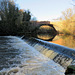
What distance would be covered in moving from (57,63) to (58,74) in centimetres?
85

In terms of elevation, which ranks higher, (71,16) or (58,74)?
(71,16)

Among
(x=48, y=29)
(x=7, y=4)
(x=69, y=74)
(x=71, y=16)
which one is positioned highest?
(x=7, y=4)

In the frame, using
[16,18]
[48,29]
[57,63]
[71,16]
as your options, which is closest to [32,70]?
[57,63]

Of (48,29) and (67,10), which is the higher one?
(67,10)

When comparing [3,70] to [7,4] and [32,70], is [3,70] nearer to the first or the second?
[32,70]

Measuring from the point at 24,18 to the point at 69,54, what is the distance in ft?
68.9

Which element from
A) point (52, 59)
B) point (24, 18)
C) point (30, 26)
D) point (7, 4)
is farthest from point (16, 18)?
point (52, 59)

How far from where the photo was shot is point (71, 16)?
19922 millimetres

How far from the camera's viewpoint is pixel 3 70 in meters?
→ 3.04

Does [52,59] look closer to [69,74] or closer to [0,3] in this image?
[69,74]

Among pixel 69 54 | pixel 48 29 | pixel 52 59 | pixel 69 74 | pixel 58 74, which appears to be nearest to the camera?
pixel 69 74

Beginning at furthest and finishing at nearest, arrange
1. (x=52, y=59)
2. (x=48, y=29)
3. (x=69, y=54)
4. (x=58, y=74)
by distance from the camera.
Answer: (x=48, y=29), (x=52, y=59), (x=69, y=54), (x=58, y=74)

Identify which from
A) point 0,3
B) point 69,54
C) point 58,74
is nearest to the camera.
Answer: point 58,74

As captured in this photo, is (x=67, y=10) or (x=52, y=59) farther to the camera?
(x=67, y=10)
